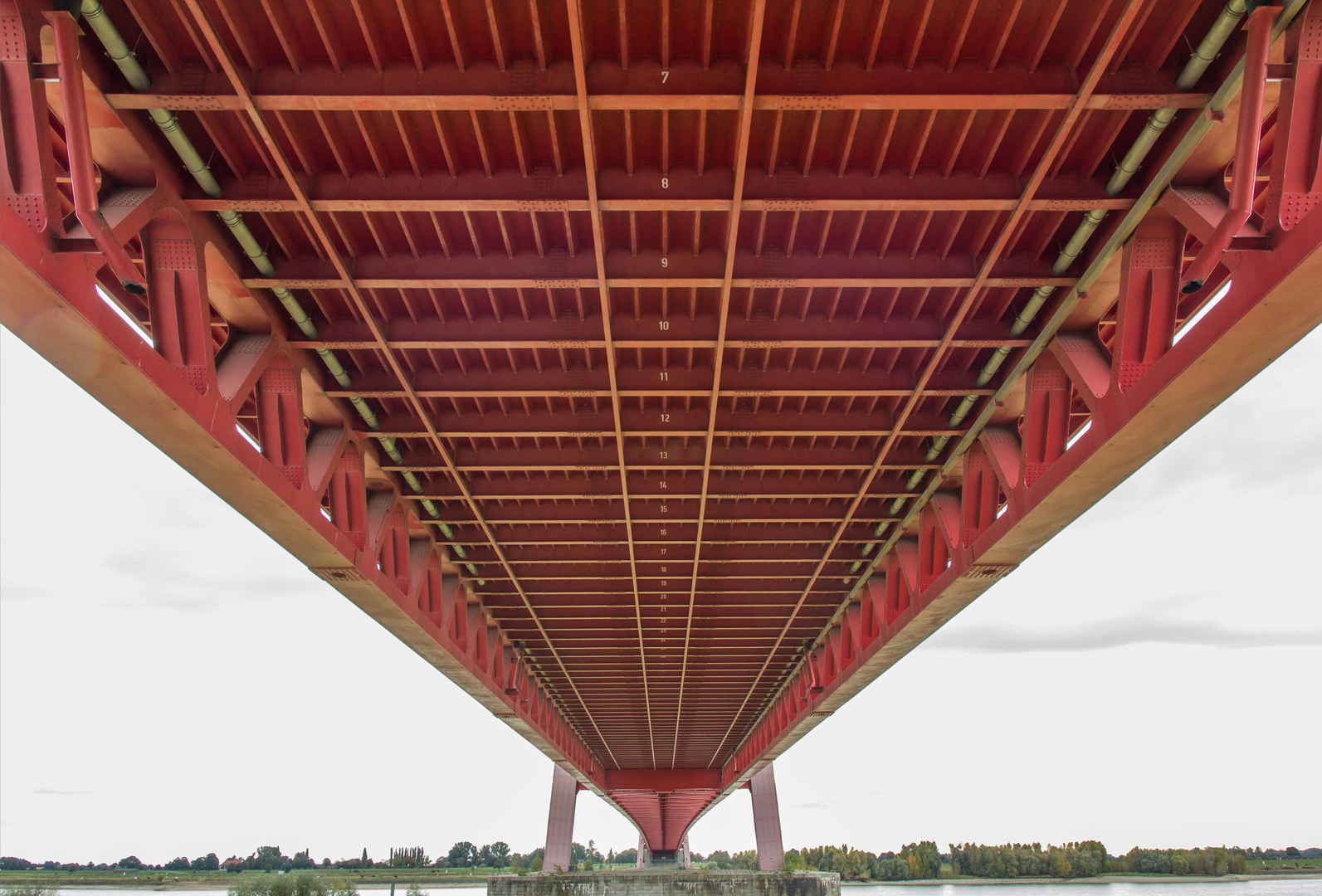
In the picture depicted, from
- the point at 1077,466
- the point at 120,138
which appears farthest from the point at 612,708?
the point at 120,138

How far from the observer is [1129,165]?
10.2 meters

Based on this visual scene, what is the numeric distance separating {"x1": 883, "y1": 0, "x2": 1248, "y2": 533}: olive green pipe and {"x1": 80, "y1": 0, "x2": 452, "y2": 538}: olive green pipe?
33.9ft

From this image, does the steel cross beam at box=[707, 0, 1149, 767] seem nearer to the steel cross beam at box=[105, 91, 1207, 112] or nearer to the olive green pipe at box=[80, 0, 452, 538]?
the steel cross beam at box=[105, 91, 1207, 112]

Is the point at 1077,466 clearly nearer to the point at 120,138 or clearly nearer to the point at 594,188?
the point at 594,188

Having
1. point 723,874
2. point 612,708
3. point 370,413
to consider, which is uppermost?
point 370,413

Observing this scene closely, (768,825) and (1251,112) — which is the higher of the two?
(1251,112)

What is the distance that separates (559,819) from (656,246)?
76060mm

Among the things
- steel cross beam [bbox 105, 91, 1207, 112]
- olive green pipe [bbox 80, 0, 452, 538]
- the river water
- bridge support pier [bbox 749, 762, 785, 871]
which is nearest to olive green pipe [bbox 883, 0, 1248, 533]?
steel cross beam [bbox 105, 91, 1207, 112]

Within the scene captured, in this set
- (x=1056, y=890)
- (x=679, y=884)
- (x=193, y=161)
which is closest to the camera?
(x=193, y=161)

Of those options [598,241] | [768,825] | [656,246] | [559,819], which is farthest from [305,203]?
[559,819]

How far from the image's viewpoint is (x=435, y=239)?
12.4 metres

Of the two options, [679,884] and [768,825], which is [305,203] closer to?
[679,884]

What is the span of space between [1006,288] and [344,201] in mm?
9234

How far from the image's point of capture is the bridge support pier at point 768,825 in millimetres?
75562
